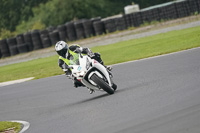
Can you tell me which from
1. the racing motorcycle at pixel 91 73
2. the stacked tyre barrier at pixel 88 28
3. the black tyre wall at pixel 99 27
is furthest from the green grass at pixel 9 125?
the stacked tyre barrier at pixel 88 28

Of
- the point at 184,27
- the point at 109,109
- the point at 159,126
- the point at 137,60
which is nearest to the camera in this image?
the point at 159,126

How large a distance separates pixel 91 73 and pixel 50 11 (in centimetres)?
4744

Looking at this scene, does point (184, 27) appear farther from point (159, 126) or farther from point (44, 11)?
point (44, 11)

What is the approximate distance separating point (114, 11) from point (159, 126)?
5496cm

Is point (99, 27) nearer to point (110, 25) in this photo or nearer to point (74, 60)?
point (110, 25)

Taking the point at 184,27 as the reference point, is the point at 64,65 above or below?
above

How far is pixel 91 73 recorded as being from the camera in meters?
12.6

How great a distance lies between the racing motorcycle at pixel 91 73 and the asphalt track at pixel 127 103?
329 millimetres

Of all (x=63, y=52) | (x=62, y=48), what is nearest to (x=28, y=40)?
(x=63, y=52)

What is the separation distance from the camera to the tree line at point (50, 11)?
56.9m

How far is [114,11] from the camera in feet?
205

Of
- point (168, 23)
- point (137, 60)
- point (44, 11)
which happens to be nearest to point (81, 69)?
point (137, 60)

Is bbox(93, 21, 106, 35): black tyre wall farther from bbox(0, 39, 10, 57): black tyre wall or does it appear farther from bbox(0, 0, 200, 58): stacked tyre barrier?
bbox(0, 39, 10, 57): black tyre wall

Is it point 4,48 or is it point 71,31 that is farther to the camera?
point 4,48
